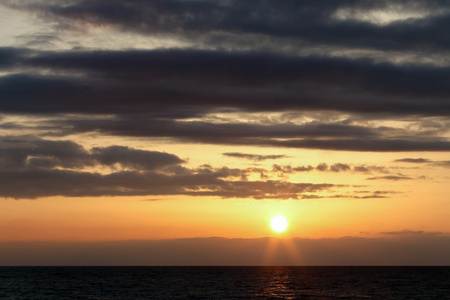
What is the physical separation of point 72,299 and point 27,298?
Result: 8.11m

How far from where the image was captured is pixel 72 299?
4259 inches

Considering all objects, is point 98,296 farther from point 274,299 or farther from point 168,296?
point 274,299

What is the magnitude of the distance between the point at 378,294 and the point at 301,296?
1794 cm

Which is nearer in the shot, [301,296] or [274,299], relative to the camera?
[274,299]

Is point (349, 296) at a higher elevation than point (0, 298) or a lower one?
higher

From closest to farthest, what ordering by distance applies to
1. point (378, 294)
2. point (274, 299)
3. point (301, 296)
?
point (274, 299), point (301, 296), point (378, 294)

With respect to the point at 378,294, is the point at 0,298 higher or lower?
lower

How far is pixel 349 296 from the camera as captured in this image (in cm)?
11288

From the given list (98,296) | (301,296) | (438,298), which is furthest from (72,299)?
(438,298)

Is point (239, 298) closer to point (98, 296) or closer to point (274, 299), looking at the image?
point (274, 299)

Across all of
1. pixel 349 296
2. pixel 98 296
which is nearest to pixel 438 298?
pixel 349 296

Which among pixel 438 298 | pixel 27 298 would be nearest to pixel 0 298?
pixel 27 298

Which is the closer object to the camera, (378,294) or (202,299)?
(202,299)

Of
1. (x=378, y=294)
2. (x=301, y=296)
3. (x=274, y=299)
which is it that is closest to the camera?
(x=274, y=299)
